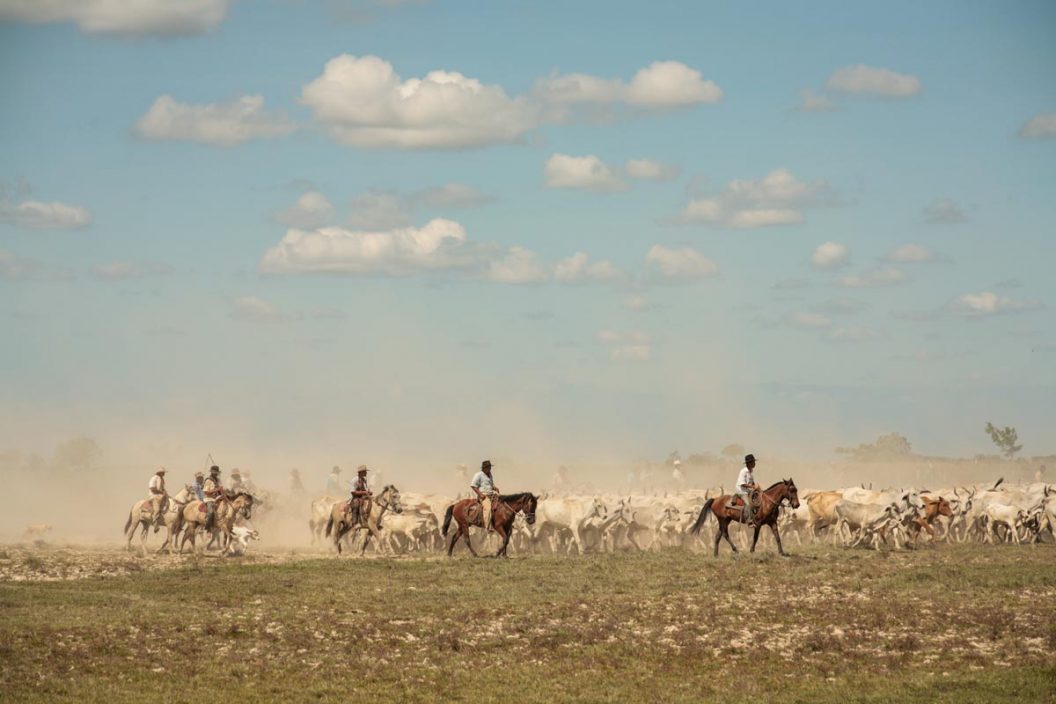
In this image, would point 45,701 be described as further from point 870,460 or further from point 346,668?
point 870,460

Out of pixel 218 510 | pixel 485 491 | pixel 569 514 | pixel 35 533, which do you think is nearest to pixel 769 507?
pixel 485 491

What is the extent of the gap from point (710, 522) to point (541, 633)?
24.6 m

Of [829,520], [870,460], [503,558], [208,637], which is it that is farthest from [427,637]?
[870,460]

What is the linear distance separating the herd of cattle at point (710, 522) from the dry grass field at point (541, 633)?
7.94m

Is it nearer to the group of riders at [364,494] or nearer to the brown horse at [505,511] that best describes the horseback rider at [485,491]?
the group of riders at [364,494]

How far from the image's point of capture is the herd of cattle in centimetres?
4169

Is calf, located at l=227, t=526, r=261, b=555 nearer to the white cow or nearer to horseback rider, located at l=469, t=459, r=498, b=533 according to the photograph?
horseback rider, located at l=469, t=459, r=498, b=533

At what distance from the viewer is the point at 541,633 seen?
23734mm

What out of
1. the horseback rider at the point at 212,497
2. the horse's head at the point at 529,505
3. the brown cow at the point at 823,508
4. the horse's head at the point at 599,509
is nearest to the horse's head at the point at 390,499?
the horseback rider at the point at 212,497

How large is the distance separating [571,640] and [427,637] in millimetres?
2688

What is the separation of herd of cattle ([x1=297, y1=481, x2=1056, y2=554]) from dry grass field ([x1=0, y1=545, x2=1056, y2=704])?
26.1 feet

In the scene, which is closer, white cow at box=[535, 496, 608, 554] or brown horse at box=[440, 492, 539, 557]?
brown horse at box=[440, 492, 539, 557]

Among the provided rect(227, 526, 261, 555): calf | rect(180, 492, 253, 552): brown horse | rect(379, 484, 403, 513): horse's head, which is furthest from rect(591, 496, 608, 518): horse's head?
rect(180, 492, 253, 552): brown horse

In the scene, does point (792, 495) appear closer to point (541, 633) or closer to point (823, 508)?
point (823, 508)
